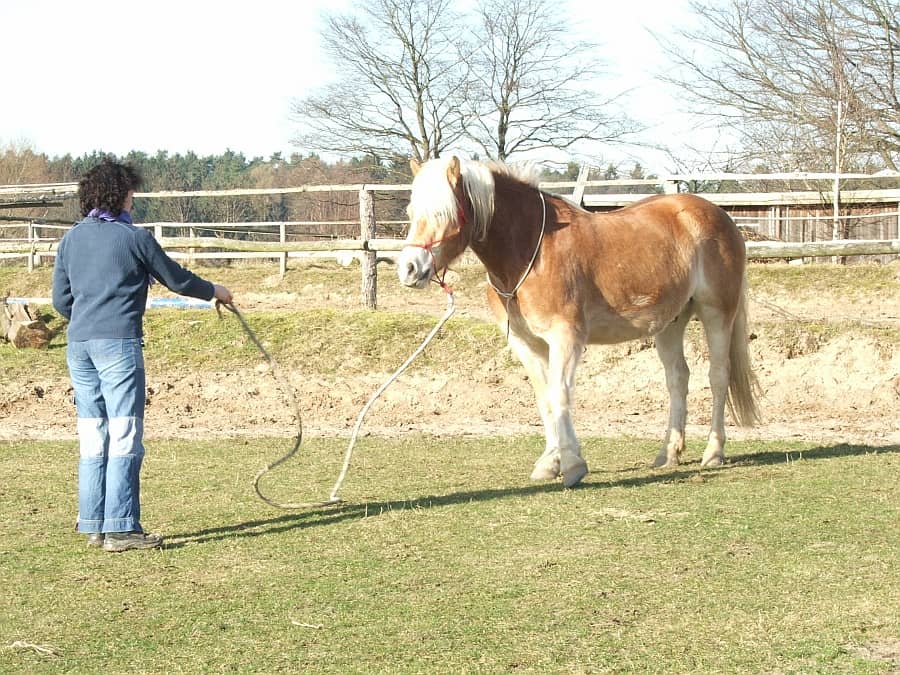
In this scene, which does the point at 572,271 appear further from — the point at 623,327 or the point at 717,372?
the point at 717,372

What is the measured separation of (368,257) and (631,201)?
620cm

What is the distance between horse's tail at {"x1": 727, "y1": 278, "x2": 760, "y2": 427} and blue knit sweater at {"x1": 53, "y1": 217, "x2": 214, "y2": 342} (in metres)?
4.57

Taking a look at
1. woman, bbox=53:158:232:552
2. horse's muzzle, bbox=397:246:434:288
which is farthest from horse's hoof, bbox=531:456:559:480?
woman, bbox=53:158:232:552

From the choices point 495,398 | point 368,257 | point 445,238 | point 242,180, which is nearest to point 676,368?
point 445,238

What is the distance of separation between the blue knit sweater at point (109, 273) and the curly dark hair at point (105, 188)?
2.9 inches

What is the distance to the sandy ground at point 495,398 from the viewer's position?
1018 centimetres

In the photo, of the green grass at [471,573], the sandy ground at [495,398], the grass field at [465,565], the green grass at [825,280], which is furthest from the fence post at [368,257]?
the green grass at [471,573]

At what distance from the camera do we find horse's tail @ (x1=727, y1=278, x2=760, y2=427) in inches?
332

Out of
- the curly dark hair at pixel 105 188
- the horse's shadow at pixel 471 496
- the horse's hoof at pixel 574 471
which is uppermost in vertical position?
the curly dark hair at pixel 105 188

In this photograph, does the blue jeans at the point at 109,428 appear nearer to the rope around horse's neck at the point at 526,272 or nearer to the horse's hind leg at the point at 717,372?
the rope around horse's neck at the point at 526,272

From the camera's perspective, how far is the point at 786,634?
4.02 metres

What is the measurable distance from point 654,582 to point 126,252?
3.05 metres

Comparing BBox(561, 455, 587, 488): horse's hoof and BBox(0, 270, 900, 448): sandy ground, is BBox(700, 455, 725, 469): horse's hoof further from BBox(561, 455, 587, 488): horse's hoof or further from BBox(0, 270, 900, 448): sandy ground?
BBox(0, 270, 900, 448): sandy ground

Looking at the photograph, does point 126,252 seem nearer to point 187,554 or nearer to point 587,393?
point 187,554
